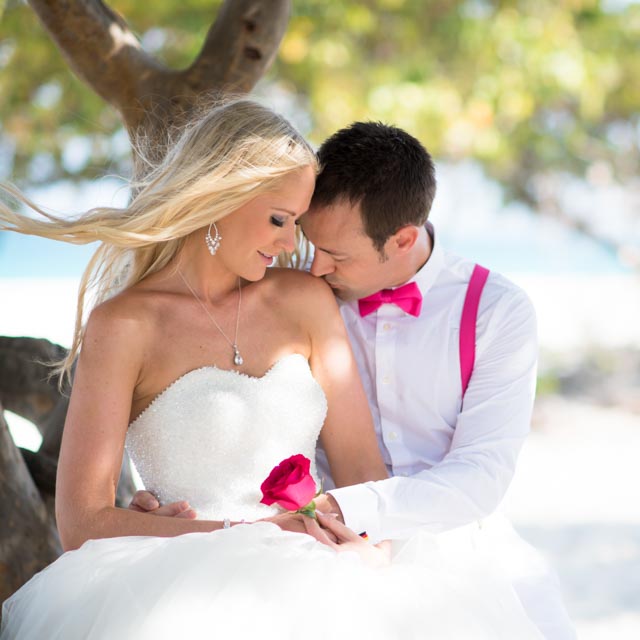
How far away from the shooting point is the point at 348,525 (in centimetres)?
261

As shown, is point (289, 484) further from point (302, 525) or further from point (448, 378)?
point (448, 378)

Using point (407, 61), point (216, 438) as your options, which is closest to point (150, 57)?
point (216, 438)

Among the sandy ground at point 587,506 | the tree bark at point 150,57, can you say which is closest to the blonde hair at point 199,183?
the tree bark at point 150,57

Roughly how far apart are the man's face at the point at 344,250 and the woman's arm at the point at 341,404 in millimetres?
105

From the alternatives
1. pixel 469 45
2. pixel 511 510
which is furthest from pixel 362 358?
pixel 511 510

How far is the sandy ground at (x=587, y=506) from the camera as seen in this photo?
634 cm

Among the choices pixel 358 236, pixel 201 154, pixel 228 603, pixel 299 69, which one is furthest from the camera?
pixel 299 69

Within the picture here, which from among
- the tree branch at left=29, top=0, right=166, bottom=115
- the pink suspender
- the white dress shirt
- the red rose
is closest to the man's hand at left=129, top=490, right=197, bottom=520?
the red rose

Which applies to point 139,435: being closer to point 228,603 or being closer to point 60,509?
point 60,509

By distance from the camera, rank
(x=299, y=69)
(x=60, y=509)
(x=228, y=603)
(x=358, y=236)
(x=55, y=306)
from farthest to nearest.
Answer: (x=55, y=306) < (x=299, y=69) < (x=358, y=236) < (x=60, y=509) < (x=228, y=603)

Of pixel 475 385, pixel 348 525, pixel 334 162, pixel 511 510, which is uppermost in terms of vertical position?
pixel 334 162

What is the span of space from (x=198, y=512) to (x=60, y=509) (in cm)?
36

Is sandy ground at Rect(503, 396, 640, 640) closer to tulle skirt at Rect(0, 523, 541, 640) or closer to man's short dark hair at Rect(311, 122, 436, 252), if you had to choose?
man's short dark hair at Rect(311, 122, 436, 252)

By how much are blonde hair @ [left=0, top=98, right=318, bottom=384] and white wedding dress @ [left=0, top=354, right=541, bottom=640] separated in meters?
0.42
